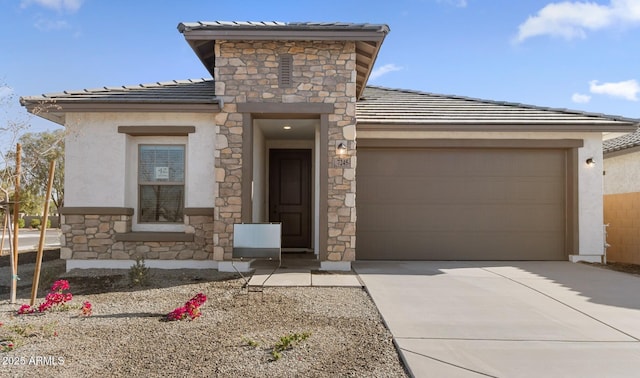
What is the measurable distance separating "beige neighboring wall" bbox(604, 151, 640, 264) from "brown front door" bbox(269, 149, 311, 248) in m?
8.26

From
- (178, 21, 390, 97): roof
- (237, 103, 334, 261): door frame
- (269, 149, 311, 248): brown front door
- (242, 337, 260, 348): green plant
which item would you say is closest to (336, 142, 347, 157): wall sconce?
(237, 103, 334, 261): door frame

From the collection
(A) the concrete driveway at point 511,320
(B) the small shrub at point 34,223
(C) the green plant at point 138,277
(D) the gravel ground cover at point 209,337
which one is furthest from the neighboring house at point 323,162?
(B) the small shrub at point 34,223

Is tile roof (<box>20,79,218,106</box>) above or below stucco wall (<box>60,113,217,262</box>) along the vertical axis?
above

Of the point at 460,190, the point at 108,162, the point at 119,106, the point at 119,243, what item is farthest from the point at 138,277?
the point at 460,190

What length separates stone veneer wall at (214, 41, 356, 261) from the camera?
7.99 m

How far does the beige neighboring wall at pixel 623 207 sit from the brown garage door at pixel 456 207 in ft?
7.68

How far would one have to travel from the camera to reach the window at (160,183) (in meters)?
8.68

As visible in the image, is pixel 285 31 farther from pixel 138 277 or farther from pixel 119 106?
pixel 138 277

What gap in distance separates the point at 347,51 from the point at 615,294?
20.2ft

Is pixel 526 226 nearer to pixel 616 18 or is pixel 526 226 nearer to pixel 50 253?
pixel 616 18

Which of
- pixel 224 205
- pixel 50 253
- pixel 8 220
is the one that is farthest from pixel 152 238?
pixel 50 253

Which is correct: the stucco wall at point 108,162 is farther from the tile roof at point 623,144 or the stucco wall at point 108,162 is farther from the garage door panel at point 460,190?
the tile roof at point 623,144

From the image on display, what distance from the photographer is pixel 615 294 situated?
6.28 metres

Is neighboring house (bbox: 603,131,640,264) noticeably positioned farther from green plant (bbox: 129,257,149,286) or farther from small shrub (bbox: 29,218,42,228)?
small shrub (bbox: 29,218,42,228)
